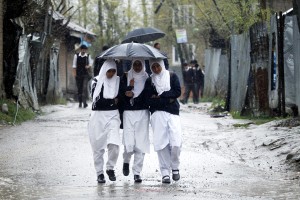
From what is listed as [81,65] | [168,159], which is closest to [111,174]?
[168,159]

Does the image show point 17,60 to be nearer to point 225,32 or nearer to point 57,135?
point 57,135

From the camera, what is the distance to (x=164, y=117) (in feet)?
34.1

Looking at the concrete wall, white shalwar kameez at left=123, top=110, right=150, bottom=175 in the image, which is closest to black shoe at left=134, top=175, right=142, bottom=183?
white shalwar kameez at left=123, top=110, right=150, bottom=175

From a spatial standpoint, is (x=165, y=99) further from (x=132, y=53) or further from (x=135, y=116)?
(x=132, y=53)

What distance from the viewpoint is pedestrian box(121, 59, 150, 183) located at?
10.3 metres

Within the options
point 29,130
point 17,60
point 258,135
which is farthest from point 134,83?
point 17,60

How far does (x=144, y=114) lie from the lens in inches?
410

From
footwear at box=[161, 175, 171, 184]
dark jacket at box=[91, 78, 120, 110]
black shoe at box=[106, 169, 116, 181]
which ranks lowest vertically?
footwear at box=[161, 175, 171, 184]

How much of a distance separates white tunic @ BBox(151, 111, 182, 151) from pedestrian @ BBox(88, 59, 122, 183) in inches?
18.5

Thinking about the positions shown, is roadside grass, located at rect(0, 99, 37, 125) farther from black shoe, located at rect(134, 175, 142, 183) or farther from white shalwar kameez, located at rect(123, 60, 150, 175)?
black shoe, located at rect(134, 175, 142, 183)

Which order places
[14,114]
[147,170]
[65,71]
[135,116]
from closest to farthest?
[135,116]
[147,170]
[14,114]
[65,71]

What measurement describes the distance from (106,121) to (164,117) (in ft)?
2.45

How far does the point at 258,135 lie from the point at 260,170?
116 inches

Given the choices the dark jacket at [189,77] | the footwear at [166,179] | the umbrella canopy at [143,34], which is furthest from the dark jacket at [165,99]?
the dark jacket at [189,77]
